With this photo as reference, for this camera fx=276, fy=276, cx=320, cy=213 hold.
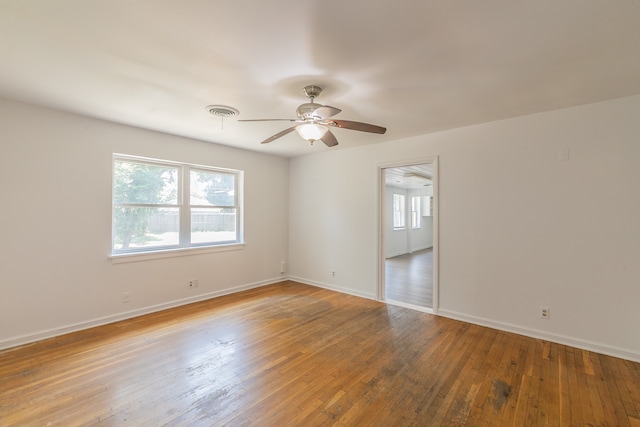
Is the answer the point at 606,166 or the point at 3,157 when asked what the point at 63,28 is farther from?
the point at 606,166

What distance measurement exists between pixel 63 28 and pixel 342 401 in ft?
10.3

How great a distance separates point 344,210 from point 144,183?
312 centimetres

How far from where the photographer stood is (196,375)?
2.39 m

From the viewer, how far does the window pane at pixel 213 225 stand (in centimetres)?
450

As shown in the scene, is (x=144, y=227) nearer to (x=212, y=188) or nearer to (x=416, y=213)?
(x=212, y=188)

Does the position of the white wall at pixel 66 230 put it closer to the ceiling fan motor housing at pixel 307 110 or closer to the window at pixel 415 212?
the ceiling fan motor housing at pixel 307 110

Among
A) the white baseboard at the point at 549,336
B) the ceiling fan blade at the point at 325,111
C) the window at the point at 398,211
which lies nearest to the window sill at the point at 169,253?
the ceiling fan blade at the point at 325,111

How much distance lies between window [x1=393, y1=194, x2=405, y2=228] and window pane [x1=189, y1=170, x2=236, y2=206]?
595cm

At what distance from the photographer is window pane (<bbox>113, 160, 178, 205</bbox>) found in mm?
3703

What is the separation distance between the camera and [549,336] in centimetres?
304

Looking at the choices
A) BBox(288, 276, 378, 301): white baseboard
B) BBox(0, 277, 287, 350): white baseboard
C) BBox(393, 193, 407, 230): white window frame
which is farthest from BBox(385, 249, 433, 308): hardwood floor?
BBox(0, 277, 287, 350): white baseboard

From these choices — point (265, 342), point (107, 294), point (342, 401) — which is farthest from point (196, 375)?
point (107, 294)

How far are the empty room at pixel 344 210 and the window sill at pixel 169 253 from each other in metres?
0.03

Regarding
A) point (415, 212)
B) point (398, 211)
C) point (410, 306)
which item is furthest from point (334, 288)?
point (415, 212)
